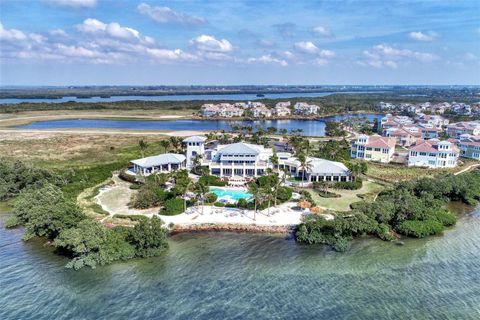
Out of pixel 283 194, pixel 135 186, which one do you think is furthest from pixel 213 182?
pixel 283 194

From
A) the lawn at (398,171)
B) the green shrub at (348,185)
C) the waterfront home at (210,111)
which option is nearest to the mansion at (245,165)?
the green shrub at (348,185)

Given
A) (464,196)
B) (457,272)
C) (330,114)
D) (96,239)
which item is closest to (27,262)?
(96,239)

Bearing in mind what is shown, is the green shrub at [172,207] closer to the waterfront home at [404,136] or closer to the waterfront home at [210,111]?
the waterfront home at [404,136]

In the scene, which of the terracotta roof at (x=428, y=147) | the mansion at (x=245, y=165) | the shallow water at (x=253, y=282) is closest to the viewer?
the shallow water at (x=253, y=282)

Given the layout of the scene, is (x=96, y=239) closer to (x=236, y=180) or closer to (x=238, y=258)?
(x=238, y=258)

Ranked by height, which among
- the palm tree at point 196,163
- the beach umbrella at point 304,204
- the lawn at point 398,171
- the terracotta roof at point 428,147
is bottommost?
the lawn at point 398,171

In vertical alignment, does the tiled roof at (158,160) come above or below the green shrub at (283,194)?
above

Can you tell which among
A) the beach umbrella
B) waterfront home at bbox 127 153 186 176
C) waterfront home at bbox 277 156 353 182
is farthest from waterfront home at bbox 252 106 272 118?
the beach umbrella
